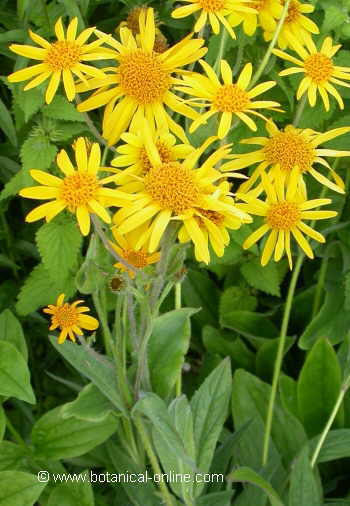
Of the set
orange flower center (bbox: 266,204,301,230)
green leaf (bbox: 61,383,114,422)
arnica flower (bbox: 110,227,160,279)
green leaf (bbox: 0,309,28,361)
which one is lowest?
green leaf (bbox: 61,383,114,422)

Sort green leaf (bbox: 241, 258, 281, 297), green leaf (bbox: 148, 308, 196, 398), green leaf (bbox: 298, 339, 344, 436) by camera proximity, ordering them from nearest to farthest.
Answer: green leaf (bbox: 148, 308, 196, 398), green leaf (bbox: 298, 339, 344, 436), green leaf (bbox: 241, 258, 281, 297)

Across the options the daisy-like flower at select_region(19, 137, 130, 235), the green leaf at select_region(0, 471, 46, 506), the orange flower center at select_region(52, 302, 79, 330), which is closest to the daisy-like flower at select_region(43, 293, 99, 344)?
the orange flower center at select_region(52, 302, 79, 330)

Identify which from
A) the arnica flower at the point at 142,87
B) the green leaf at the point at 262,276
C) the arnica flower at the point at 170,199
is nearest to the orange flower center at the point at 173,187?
the arnica flower at the point at 170,199

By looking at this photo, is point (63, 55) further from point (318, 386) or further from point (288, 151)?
point (318, 386)

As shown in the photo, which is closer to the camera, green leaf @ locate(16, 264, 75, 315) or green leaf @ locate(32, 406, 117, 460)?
green leaf @ locate(32, 406, 117, 460)

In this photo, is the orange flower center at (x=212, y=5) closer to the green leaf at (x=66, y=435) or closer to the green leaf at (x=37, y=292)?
the green leaf at (x=37, y=292)

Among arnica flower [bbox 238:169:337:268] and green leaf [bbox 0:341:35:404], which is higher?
arnica flower [bbox 238:169:337:268]

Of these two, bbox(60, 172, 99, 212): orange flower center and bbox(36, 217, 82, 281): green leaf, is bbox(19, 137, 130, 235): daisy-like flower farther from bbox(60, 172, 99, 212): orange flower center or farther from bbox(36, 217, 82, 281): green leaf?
bbox(36, 217, 82, 281): green leaf
